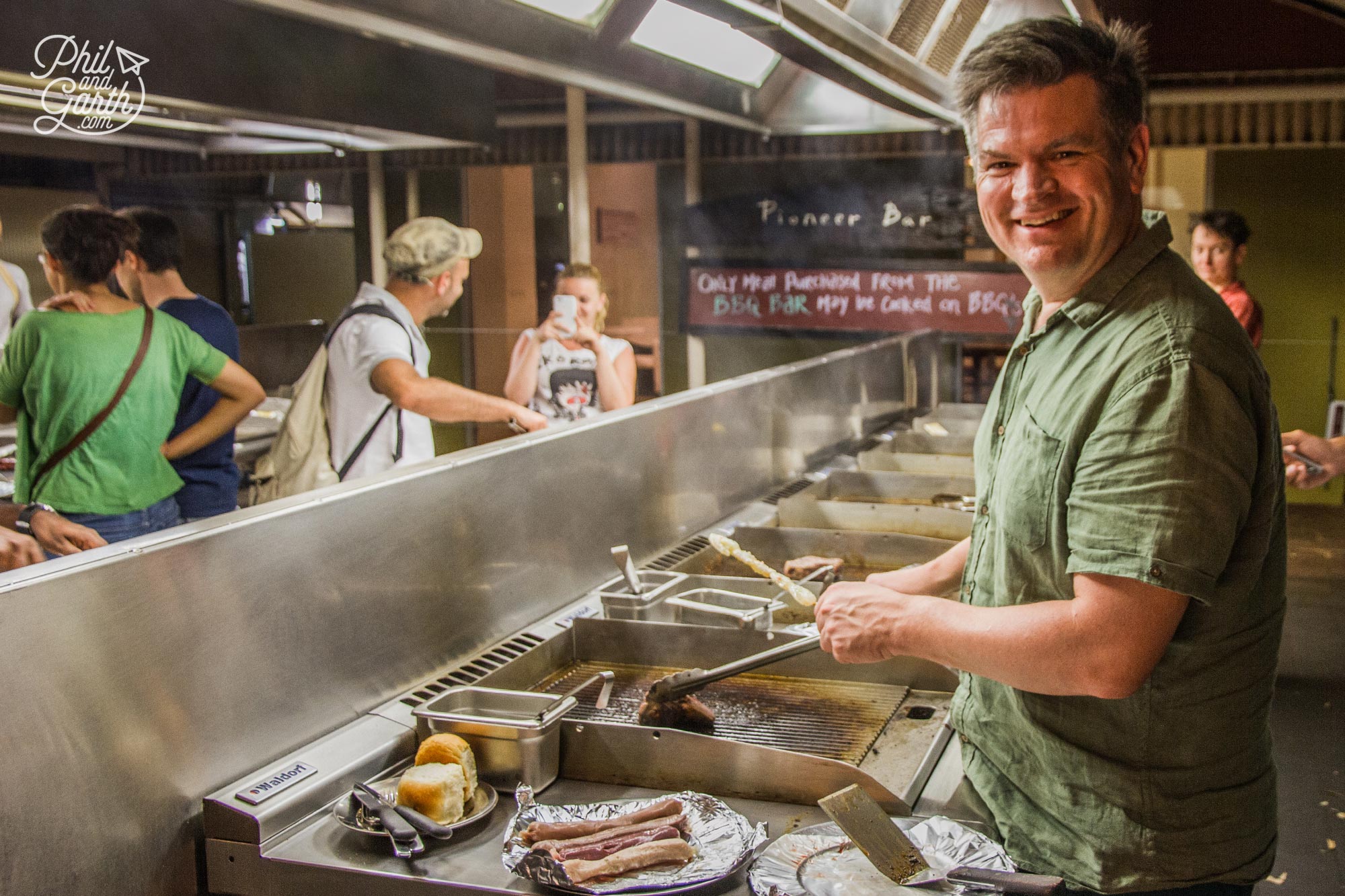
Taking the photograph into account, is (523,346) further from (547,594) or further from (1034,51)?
(1034,51)

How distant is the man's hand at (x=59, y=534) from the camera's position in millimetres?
2021

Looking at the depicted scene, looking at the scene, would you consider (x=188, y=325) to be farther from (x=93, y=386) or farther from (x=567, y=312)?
(x=567, y=312)

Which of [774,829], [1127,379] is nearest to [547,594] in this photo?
[774,829]

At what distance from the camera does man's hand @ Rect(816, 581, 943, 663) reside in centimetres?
126

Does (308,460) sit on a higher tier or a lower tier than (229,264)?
lower

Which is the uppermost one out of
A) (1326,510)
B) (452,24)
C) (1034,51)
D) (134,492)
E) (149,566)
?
(452,24)

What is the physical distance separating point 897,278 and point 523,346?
321 cm

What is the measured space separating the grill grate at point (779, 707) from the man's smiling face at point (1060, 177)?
2.54 ft

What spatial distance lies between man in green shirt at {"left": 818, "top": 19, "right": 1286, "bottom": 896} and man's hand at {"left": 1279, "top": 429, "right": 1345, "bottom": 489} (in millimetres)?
1180

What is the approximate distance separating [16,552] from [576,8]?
1643mm

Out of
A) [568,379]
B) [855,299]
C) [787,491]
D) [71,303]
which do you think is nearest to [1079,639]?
[787,491]

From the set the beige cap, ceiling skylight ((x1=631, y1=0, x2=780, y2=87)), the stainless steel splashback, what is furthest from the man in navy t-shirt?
ceiling skylight ((x1=631, y1=0, x2=780, y2=87))

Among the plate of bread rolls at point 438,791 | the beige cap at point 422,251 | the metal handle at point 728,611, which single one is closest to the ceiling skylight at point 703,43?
the beige cap at point 422,251

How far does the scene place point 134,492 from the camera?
2881mm
